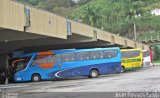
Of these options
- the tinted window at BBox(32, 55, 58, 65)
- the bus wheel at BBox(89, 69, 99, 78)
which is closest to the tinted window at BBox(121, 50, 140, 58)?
the bus wheel at BBox(89, 69, 99, 78)

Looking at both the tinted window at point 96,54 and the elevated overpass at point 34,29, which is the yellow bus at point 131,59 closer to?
the elevated overpass at point 34,29

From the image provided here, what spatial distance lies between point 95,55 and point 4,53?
1046cm

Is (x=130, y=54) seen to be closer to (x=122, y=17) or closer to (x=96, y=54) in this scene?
(x=96, y=54)

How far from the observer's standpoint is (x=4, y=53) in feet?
137

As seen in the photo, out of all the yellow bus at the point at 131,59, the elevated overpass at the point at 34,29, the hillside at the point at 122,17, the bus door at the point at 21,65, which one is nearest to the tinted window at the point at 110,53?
the elevated overpass at the point at 34,29

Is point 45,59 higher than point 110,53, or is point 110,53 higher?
point 110,53

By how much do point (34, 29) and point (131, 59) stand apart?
2014cm

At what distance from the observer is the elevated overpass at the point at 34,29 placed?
2570 centimetres

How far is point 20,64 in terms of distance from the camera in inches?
1393

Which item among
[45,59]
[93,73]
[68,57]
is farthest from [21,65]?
[93,73]

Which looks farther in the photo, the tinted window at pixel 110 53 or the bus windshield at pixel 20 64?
the tinted window at pixel 110 53

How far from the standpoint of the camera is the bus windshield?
1384 inches

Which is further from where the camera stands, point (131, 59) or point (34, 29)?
point (131, 59)

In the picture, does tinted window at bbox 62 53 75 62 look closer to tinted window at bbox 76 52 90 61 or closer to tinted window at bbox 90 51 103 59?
tinted window at bbox 76 52 90 61
